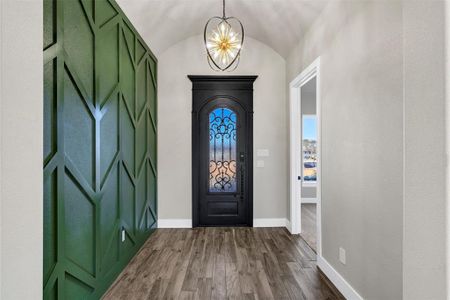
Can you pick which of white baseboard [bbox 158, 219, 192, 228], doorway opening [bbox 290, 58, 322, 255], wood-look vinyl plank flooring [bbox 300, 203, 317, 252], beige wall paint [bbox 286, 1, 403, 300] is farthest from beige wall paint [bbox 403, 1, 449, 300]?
white baseboard [bbox 158, 219, 192, 228]

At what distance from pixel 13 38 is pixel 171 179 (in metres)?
3.66

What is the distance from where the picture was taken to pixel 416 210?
0.82 metres

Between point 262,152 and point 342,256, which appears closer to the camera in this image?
point 342,256

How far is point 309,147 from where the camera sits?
6.63 metres

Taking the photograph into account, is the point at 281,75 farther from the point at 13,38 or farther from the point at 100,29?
the point at 13,38

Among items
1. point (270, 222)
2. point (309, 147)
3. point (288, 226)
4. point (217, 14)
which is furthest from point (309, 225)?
point (217, 14)

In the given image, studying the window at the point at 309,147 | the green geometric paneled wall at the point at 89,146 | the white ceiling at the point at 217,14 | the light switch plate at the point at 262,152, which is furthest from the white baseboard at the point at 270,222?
the white ceiling at the point at 217,14

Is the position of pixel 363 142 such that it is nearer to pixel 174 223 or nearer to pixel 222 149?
pixel 222 149

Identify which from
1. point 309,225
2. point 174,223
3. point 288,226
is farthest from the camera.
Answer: point 309,225

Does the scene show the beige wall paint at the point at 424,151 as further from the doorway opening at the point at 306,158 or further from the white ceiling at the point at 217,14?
the white ceiling at the point at 217,14

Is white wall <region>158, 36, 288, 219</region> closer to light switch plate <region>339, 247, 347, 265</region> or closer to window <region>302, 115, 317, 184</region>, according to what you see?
light switch plate <region>339, 247, 347, 265</region>

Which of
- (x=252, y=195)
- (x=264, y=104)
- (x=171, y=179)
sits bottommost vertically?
(x=252, y=195)

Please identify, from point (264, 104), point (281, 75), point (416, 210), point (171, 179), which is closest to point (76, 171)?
point (416, 210)

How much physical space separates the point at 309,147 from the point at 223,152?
318 centimetres
